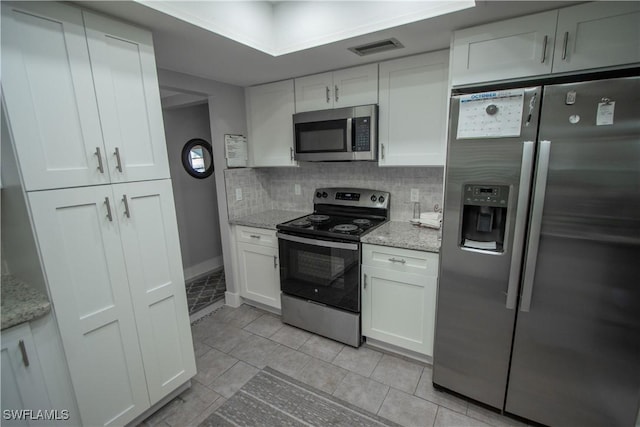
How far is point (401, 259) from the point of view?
6.61ft

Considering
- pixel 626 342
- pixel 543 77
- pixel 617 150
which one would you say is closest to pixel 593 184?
pixel 617 150

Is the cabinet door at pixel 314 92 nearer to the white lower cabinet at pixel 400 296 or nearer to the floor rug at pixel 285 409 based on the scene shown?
the white lower cabinet at pixel 400 296

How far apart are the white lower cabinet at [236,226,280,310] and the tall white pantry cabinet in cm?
98

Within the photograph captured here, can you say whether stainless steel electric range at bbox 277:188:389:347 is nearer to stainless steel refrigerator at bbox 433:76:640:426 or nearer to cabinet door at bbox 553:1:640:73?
stainless steel refrigerator at bbox 433:76:640:426

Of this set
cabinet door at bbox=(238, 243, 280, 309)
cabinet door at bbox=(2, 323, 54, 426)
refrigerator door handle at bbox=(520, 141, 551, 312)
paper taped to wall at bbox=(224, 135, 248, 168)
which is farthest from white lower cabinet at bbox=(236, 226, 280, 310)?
refrigerator door handle at bbox=(520, 141, 551, 312)

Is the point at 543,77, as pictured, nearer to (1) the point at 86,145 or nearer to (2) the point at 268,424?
(1) the point at 86,145

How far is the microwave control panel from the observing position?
7.31 ft

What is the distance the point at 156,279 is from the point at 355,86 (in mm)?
1982

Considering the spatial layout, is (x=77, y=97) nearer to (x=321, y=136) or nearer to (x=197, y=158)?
(x=321, y=136)

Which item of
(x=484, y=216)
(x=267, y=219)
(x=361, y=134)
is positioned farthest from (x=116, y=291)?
(x=484, y=216)

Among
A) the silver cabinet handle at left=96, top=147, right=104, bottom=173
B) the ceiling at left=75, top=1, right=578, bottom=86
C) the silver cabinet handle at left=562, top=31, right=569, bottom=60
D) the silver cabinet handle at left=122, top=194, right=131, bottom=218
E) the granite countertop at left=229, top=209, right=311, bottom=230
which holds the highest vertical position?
the ceiling at left=75, top=1, right=578, bottom=86

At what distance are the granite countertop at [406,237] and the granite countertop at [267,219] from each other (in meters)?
0.94

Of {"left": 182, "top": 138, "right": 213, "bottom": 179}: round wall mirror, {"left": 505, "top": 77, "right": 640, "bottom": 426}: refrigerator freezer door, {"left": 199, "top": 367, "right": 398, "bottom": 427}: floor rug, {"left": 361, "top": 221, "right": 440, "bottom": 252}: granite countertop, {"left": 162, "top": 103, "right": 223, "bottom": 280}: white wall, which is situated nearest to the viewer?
{"left": 505, "top": 77, "right": 640, "bottom": 426}: refrigerator freezer door

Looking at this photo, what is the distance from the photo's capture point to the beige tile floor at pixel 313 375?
1.74m
